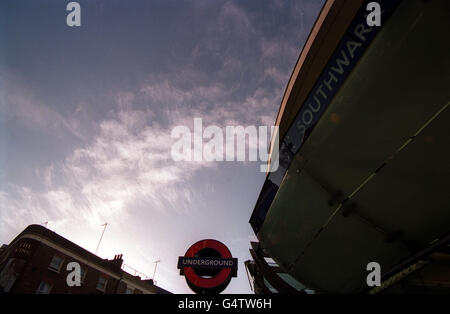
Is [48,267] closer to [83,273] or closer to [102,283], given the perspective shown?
[83,273]

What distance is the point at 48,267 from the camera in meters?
20.0

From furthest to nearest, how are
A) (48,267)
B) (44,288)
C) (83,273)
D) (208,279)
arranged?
(83,273), (48,267), (44,288), (208,279)

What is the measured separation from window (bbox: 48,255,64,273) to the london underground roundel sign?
22807mm

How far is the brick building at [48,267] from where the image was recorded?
18.5 meters

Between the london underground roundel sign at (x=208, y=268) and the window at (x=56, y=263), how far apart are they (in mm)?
22807

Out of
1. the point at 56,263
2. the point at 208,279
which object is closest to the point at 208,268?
the point at 208,279

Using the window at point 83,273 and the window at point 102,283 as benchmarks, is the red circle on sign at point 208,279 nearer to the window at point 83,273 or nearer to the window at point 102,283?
the window at point 83,273

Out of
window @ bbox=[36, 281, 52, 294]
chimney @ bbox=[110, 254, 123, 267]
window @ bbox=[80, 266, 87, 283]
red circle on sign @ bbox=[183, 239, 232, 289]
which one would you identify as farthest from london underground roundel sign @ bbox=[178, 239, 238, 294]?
chimney @ bbox=[110, 254, 123, 267]

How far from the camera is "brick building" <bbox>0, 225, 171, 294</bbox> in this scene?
18469mm

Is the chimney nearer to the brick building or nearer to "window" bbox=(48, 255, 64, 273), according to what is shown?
the brick building

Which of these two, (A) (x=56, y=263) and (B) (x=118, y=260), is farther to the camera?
(B) (x=118, y=260)

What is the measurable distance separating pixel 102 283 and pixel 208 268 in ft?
85.7
